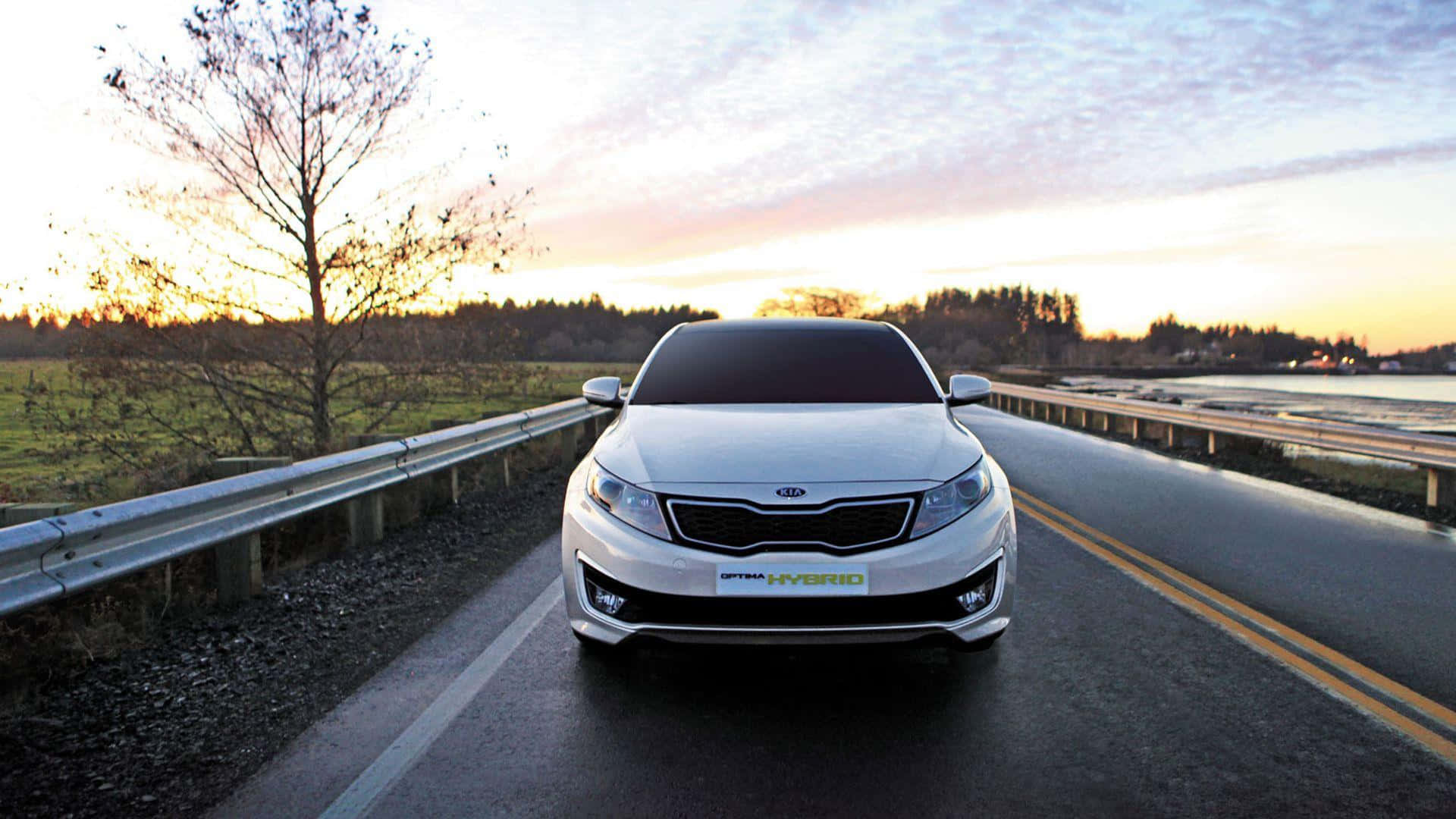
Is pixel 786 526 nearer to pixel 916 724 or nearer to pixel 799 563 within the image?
pixel 799 563

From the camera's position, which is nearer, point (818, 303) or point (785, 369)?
point (785, 369)

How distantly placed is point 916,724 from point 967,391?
2.45m

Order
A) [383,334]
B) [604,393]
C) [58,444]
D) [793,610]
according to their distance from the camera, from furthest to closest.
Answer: [383,334] < [58,444] < [604,393] < [793,610]

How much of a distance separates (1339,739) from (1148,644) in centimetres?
127

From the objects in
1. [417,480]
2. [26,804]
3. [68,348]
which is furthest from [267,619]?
[68,348]

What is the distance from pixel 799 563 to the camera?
372cm

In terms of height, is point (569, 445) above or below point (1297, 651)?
above

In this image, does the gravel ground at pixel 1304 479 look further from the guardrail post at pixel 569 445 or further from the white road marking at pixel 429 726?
the guardrail post at pixel 569 445

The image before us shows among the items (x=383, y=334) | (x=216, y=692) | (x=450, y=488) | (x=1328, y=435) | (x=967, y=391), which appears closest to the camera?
(x=216, y=692)

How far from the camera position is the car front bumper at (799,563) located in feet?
12.1

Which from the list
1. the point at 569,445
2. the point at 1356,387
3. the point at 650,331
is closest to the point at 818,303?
the point at 650,331

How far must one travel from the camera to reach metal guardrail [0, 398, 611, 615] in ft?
12.4

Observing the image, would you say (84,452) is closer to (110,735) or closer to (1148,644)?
(110,735)

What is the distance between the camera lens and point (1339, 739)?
355 cm
